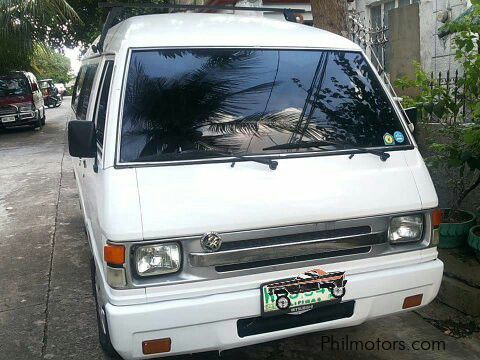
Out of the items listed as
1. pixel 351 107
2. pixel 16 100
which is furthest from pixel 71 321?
pixel 16 100

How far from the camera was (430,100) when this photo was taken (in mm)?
4410

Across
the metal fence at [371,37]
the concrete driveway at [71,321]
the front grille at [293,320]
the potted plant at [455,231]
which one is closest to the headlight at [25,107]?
the concrete driveway at [71,321]

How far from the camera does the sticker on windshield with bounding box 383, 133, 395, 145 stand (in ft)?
9.72

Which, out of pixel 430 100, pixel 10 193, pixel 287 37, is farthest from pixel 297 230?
pixel 10 193

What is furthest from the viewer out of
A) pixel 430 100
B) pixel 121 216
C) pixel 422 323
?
pixel 430 100

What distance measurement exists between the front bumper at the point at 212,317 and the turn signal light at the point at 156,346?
0.07 feet

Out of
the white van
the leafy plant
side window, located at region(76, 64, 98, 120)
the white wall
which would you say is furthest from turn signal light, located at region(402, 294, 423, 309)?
the white wall

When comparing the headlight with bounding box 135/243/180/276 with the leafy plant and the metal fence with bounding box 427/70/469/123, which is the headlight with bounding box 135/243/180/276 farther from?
the metal fence with bounding box 427/70/469/123

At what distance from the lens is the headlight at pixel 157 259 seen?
90.7 inches

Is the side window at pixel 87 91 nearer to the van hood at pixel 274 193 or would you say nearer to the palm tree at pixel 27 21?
the van hood at pixel 274 193

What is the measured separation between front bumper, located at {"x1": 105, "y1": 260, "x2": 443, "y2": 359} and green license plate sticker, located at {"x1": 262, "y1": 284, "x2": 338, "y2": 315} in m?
0.04

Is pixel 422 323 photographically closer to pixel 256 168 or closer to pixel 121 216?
pixel 256 168

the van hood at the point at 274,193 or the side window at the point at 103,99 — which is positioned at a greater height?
the side window at the point at 103,99

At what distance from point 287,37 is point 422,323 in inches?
90.5
